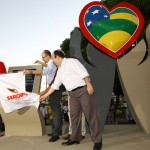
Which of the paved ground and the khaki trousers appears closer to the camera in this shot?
the khaki trousers

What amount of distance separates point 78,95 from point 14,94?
1870 mm

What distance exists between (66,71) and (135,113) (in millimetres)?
2349

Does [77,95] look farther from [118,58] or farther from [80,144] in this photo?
[118,58]

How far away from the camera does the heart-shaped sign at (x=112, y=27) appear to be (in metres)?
6.64

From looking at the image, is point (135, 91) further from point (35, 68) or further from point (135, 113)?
point (35, 68)

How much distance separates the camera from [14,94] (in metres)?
6.39

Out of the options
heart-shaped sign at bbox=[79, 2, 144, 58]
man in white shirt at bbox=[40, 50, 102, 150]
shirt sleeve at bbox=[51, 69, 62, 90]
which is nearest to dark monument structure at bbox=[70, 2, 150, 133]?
heart-shaped sign at bbox=[79, 2, 144, 58]

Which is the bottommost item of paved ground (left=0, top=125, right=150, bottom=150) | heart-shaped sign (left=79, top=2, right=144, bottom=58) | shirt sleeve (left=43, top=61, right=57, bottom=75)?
paved ground (left=0, top=125, right=150, bottom=150)

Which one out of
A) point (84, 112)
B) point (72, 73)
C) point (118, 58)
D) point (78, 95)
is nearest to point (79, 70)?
point (72, 73)

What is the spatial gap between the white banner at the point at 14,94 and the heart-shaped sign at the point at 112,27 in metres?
1.78

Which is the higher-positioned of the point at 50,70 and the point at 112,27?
the point at 112,27

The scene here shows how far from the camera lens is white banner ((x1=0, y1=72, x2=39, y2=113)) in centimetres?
623

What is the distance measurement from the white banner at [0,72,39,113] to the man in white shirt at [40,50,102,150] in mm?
1156

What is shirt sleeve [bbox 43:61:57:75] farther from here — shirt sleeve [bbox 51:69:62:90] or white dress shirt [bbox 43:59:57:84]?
shirt sleeve [bbox 51:69:62:90]
